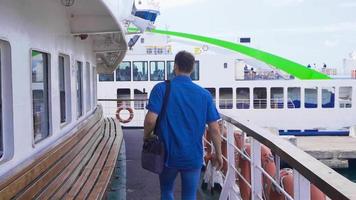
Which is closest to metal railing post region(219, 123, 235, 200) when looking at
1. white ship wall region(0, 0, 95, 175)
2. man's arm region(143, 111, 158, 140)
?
man's arm region(143, 111, 158, 140)

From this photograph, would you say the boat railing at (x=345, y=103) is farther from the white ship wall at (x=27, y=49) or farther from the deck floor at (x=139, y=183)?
the white ship wall at (x=27, y=49)

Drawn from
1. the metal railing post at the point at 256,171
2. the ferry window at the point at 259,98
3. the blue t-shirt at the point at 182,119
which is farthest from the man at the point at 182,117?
the ferry window at the point at 259,98

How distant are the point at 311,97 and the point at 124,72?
27.3ft

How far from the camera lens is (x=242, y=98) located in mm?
21594

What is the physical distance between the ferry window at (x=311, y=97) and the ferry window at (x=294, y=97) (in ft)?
1.49

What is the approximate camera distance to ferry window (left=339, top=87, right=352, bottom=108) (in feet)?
72.7

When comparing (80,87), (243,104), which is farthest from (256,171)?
(243,104)

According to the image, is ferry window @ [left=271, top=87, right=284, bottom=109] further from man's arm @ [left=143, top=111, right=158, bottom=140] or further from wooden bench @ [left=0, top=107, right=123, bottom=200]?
man's arm @ [left=143, top=111, right=158, bottom=140]

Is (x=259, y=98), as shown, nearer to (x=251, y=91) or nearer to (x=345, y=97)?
(x=251, y=91)

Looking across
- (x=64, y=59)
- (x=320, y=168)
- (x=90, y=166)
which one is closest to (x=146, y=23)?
(x=64, y=59)

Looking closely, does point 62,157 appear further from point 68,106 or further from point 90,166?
point 68,106

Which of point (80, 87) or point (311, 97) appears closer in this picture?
point (80, 87)

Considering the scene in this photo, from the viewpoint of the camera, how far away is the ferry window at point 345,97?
2216 centimetres

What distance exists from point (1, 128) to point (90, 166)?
1671mm
